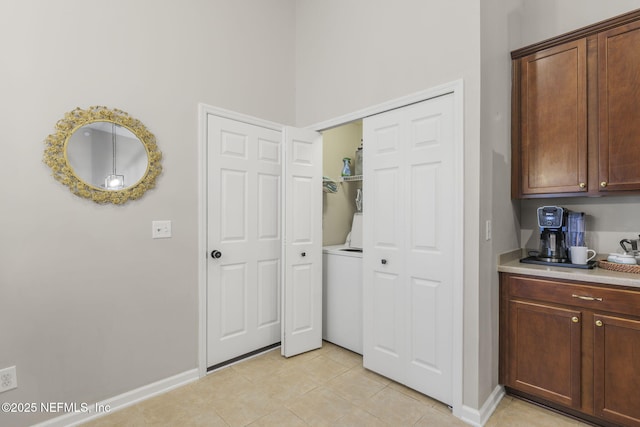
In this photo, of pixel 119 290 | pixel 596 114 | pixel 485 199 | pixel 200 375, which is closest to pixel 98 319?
pixel 119 290

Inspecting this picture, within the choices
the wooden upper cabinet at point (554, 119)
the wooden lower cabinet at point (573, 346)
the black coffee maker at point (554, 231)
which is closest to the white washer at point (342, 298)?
the wooden lower cabinet at point (573, 346)

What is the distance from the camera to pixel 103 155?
6.40 feet

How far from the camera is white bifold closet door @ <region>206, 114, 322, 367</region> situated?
98.3 inches

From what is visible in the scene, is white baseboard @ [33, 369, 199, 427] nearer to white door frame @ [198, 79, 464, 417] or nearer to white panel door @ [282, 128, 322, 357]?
white door frame @ [198, 79, 464, 417]

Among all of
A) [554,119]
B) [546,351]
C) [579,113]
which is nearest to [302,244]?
[546,351]

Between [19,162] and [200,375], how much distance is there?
1816 mm

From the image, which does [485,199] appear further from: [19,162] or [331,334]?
[19,162]

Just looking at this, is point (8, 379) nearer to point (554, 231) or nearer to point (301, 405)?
point (301, 405)

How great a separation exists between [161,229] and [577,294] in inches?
106

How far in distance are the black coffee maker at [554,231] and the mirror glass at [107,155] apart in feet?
9.15

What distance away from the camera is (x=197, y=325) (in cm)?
238

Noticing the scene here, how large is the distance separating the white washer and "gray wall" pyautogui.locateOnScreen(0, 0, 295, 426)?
4.07ft

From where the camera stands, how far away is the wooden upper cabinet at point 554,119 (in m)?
2.05

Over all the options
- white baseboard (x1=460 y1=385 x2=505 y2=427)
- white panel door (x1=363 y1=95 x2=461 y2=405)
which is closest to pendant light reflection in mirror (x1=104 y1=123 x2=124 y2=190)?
white panel door (x1=363 y1=95 x2=461 y2=405)
